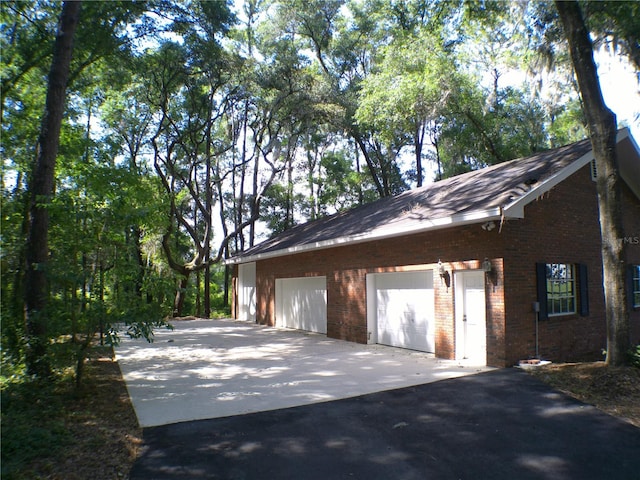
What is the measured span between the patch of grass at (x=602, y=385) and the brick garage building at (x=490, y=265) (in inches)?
40.9

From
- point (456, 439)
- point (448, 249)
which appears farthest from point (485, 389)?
point (448, 249)

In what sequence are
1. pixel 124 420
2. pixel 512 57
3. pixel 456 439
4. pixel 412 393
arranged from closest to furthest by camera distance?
pixel 456 439
pixel 124 420
pixel 412 393
pixel 512 57

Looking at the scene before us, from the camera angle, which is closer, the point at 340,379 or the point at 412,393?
the point at 412,393

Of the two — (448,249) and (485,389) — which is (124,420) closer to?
(485,389)

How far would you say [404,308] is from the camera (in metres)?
10.9

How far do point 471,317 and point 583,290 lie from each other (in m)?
3.06

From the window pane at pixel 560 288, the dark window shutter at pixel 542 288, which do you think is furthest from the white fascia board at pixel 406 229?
the window pane at pixel 560 288

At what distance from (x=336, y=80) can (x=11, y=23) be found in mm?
16397

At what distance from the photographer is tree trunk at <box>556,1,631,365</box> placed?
24.0 ft

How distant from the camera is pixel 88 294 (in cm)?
679

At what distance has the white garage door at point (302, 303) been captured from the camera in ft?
48.1

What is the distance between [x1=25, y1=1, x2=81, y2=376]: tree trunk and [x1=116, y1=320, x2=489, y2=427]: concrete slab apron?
67.7 inches

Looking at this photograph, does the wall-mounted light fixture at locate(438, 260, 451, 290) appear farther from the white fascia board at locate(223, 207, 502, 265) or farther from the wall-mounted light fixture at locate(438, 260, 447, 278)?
the white fascia board at locate(223, 207, 502, 265)

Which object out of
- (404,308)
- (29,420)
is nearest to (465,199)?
(404,308)
